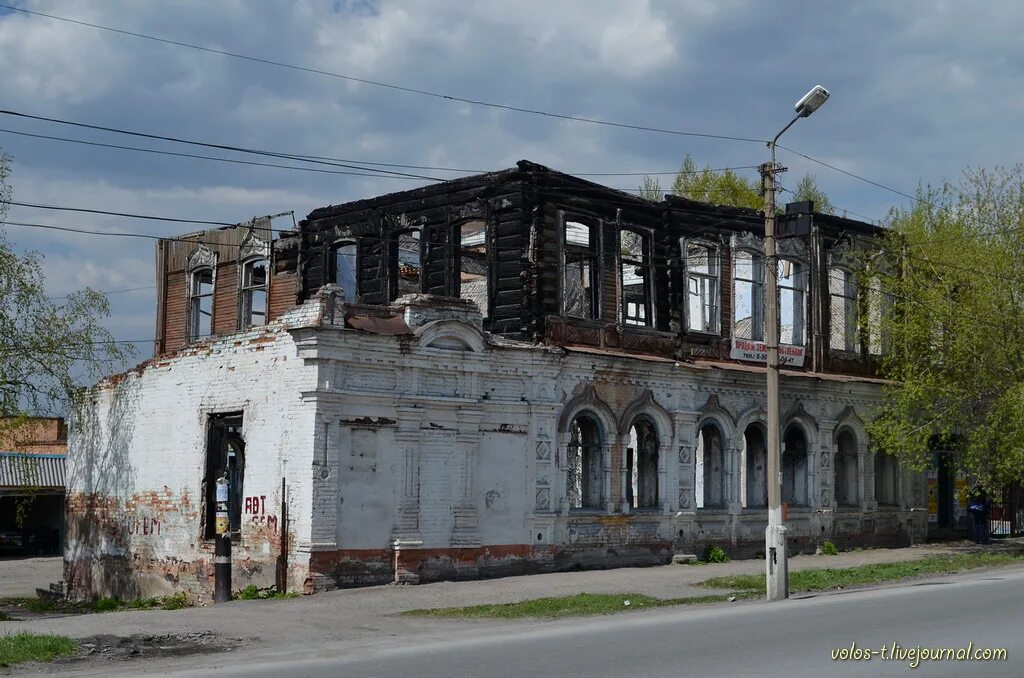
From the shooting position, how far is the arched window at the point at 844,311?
104ft

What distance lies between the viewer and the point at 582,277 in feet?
85.9

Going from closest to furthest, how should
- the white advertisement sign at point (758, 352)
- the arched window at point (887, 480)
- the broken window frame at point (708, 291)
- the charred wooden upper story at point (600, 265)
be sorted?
the charred wooden upper story at point (600, 265) → the broken window frame at point (708, 291) → the white advertisement sign at point (758, 352) → the arched window at point (887, 480)

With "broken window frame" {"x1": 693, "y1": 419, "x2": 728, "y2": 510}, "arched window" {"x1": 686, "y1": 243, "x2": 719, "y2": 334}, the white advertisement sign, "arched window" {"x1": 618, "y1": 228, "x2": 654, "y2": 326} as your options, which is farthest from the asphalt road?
"arched window" {"x1": 686, "y1": 243, "x2": 719, "y2": 334}

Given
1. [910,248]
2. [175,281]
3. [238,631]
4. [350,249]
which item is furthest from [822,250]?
[238,631]

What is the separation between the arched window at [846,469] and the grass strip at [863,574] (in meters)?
4.01

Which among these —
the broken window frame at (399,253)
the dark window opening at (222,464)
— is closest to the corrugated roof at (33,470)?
the broken window frame at (399,253)

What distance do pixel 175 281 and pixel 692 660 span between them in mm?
24665

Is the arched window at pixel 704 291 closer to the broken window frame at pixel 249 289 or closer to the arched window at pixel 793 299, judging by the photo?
the arched window at pixel 793 299

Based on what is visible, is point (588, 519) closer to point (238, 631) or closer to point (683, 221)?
point (683, 221)

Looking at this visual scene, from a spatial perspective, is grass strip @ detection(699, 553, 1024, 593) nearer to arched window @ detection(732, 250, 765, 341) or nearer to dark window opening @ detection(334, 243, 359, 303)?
arched window @ detection(732, 250, 765, 341)

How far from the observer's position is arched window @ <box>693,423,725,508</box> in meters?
28.0

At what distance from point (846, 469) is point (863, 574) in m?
9.18

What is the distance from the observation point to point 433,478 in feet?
72.6

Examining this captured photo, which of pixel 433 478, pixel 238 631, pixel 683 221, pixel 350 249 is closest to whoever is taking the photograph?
pixel 238 631
